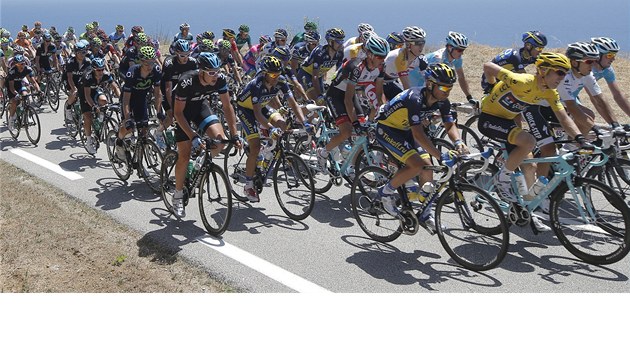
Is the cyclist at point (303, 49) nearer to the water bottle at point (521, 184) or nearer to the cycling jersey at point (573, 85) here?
the cycling jersey at point (573, 85)

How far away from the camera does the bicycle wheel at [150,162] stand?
31.0ft

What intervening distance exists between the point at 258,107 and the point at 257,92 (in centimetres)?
21

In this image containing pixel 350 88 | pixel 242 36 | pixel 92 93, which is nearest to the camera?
pixel 350 88

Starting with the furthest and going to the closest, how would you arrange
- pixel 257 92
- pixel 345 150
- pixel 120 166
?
pixel 120 166
pixel 345 150
pixel 257 92

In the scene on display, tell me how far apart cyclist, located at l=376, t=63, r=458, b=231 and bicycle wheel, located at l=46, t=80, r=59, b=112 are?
1284 cm

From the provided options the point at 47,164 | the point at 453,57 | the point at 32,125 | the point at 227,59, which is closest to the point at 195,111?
the point at 453,57

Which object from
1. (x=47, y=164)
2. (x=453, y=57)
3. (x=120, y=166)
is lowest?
(x=47, y=164)

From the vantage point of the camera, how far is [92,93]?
1120cm

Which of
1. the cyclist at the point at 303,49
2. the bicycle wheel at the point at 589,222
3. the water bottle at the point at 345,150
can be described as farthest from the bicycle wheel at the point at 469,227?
the cyclist at the point at 303,49

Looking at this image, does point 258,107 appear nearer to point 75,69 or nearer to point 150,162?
point 150,162

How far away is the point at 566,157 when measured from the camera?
623 centimetres

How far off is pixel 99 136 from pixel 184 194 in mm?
4555

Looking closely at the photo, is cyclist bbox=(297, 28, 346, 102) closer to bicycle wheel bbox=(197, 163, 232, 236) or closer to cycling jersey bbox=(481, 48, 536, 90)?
cycling jersey bbox=(481, 48, 536, 90)

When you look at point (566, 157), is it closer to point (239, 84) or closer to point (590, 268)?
point (590, 268)
